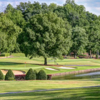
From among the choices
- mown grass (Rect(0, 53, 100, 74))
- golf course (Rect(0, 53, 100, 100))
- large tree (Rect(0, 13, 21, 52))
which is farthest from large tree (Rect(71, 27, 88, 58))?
golf course (Rect(0, 53, 100, 100))

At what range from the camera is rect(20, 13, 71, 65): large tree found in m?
60.0

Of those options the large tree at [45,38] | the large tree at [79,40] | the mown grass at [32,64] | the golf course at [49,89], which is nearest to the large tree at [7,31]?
the large tree at [45,38]

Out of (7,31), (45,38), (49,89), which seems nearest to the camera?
(49,89)

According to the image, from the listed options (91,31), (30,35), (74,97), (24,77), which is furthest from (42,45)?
(91,31)

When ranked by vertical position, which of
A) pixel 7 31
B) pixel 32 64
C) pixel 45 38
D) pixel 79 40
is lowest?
pixel 32 64

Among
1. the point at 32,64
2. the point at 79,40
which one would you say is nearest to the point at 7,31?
the point at 32,64

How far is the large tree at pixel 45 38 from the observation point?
60000 mm

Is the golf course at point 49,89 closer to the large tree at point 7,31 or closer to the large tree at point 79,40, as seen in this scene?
the large tree at point 7,31

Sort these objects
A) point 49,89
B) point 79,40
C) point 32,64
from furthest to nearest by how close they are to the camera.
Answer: point 79,40, point 32,64, point 49,89

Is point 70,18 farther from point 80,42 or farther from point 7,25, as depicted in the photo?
point 7,25

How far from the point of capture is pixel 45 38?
59.8 m

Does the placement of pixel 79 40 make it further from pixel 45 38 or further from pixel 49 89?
pixel 49 89

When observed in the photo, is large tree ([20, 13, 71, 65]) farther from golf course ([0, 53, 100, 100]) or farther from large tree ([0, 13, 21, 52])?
golf course ([0, 53, 100, 100])

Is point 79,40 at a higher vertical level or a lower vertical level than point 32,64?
higher
